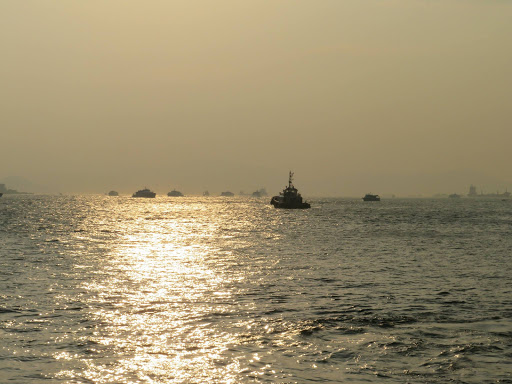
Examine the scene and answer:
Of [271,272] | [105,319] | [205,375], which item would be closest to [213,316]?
[105,319]

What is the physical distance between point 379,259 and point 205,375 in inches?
1436

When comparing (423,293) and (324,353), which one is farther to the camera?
(423,293)

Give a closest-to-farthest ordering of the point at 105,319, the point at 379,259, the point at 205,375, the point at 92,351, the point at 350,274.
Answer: the point at 205,375 < the point at 92,351 < the point at 105,319 < the point at 350,274 < the point at 379,259

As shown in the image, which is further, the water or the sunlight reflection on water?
the water

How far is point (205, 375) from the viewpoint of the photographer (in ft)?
57.9

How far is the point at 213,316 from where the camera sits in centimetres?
2619

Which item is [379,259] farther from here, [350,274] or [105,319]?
[105,319]

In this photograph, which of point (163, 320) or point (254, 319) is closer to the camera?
point (163, 320)

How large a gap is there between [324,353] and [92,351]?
8.09 m

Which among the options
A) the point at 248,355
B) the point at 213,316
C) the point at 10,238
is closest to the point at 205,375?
the point at 248,355

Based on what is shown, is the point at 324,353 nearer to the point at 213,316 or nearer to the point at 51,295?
the point at 213,316

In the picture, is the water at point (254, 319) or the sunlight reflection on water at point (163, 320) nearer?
the sunlight reflection on water at point (163, 320)

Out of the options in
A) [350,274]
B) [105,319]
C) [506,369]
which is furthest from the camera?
[350,274]

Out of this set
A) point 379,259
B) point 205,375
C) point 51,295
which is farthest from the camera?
point 379,259
